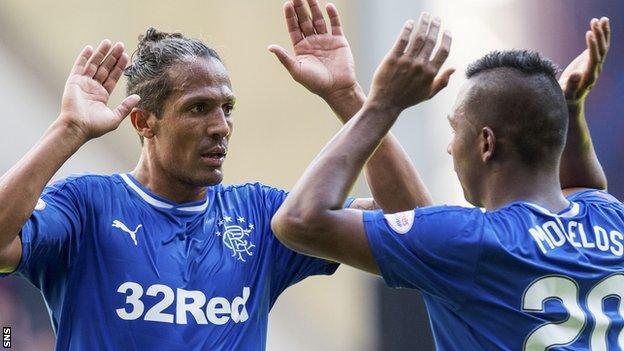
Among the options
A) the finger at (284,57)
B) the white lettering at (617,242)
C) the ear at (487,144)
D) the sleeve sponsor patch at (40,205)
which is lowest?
the sleeve sponsor patch at (40,205)

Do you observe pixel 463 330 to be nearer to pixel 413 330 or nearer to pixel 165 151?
pixel 165 151

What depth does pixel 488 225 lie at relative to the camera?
299cm

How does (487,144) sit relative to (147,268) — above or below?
above

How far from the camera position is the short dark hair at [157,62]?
4266 millimetres

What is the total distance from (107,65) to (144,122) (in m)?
0.49

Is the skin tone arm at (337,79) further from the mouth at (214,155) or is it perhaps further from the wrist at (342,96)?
the mouth at (214,155)

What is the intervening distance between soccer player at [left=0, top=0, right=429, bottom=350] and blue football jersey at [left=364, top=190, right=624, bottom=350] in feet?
2.75

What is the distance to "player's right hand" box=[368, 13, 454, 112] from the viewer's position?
3023mm

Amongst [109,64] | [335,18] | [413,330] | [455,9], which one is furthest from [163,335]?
[455,9]

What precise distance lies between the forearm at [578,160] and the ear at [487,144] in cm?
74

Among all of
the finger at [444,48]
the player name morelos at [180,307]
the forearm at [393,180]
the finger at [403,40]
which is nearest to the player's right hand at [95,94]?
the player name morelos at [180,307]

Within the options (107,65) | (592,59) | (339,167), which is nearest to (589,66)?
(592,59)

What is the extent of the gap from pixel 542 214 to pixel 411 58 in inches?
25.3

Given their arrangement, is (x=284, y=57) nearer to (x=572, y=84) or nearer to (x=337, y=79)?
(x=337, y=79)
